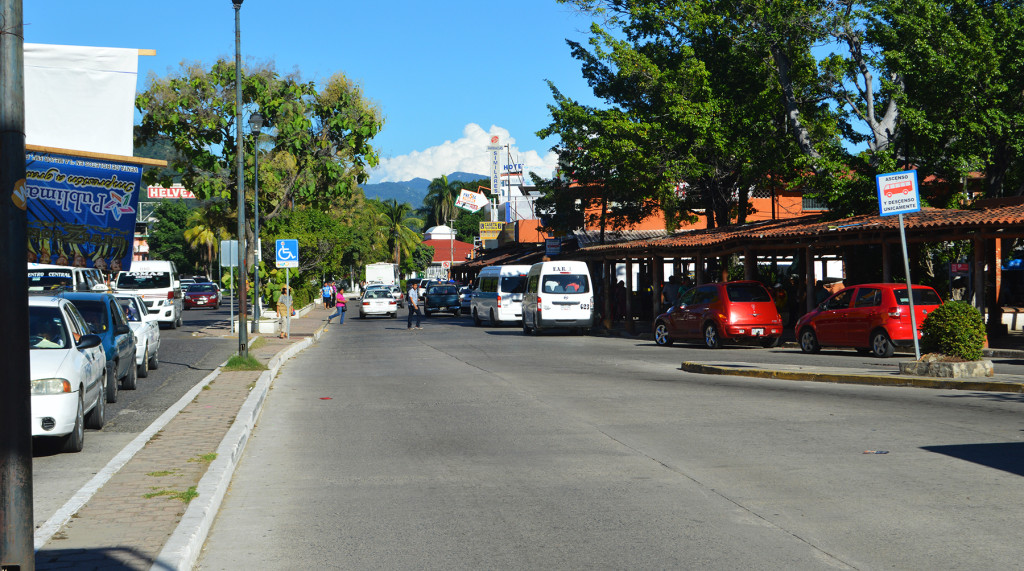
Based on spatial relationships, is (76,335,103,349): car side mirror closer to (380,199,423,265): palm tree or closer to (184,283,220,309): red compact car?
(184,283,220,309): red compact car

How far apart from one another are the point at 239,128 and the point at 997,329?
19336 millimetres

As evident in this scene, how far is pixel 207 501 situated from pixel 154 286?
98.4 feet

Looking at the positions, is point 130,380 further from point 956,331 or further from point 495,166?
point 495,166

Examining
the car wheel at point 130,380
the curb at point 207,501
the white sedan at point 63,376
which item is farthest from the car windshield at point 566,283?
the white sedan at point 63,376

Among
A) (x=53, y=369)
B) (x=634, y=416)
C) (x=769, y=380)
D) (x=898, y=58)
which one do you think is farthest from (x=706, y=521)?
(x=898, y=58)

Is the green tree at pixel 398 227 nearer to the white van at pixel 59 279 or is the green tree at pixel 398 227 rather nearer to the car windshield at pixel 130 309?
the white van at pixel 59 279

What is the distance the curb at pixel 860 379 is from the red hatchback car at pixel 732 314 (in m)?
5.80

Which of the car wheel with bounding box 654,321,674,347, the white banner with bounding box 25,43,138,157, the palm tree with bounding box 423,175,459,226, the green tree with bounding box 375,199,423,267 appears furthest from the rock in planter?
the palm tree with bounding box 423,175,459,226

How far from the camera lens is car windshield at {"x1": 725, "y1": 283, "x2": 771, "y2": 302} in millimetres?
24688

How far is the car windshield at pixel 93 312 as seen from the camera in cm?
1459

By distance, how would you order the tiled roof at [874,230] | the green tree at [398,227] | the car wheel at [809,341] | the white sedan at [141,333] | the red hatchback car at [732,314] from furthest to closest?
the green tree at [398,227] → the red hatchback car at [732,314] → the car wheel at [809,341] → the tiled roof at [874,230] → the white sedan at [141,333]

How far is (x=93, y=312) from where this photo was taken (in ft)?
48.8

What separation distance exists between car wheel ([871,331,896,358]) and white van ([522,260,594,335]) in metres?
11.9

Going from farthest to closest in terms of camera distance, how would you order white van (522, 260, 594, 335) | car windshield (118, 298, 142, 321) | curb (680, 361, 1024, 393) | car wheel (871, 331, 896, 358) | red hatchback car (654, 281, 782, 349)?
1. white van (522, 260, 594, 335)
2. red hatchback car (654, 281, 782, 349)
3. car wheel (871, 331, 896, 358)
4. car windshield (118, 298, 142, 321)
5. curb (680, 361, 1024, 393)
